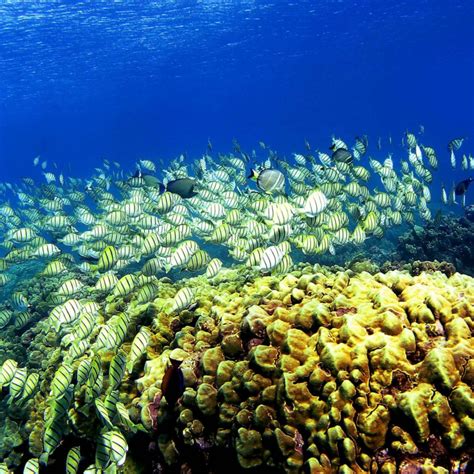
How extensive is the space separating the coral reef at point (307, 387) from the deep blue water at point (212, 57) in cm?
1281

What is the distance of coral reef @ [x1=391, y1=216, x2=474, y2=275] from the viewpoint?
418 inches

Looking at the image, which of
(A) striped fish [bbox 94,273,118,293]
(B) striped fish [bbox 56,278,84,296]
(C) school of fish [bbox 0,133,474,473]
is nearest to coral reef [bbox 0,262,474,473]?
(C) school of fish [bbox 0,133,474,473]

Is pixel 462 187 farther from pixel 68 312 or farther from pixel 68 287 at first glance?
pixel 68 312

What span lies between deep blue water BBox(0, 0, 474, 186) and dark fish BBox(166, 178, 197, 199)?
9803 millimetres

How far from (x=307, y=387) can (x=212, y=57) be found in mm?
56770

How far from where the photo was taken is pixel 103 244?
8.23m

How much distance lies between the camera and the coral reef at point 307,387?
97.8 inches

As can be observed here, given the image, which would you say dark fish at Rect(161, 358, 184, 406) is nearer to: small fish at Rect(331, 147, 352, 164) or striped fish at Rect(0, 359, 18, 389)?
striped fish at Rect(0, 359, 18, 389)

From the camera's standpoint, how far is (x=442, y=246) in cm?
1096

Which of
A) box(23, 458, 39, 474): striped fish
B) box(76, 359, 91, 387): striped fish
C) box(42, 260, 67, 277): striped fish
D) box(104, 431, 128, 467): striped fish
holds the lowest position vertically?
box(23, 458, 39, 474): striped fish

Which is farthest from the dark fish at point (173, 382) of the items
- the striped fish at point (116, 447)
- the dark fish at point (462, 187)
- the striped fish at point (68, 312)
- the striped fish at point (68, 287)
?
the dark fish at point (462, 187)

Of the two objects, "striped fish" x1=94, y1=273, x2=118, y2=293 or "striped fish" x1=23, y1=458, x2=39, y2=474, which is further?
"striped fish" x1=94, y1=273, x2=118, y2=293

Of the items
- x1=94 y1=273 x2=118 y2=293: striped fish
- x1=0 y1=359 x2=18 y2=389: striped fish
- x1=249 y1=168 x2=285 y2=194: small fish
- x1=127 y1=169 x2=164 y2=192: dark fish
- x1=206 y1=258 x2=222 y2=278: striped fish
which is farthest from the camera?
x1=127 y1=169 x2=164 y2=192: dark fish

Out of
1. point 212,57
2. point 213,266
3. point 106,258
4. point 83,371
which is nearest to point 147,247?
point 106,258
